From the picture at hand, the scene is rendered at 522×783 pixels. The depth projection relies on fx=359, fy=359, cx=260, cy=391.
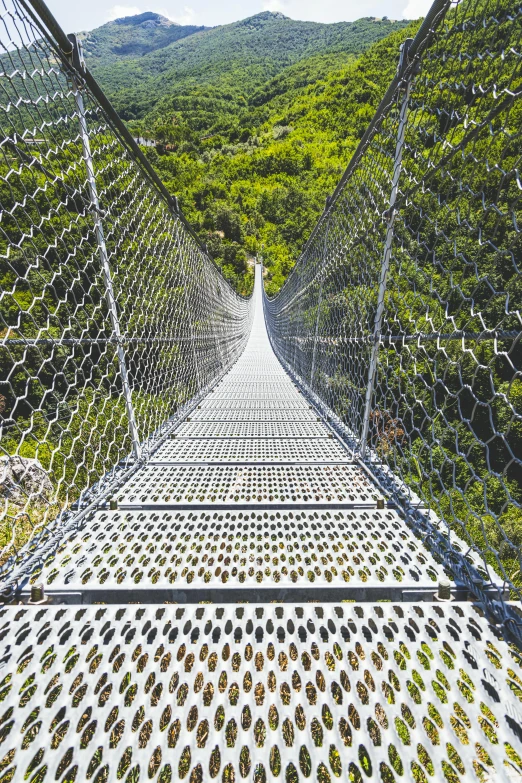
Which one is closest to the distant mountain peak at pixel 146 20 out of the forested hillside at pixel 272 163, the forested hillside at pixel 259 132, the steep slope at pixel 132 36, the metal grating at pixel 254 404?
the steep slope at pixel 132 36

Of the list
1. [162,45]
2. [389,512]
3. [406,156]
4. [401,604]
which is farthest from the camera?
[162,45]

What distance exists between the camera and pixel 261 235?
1003 inches

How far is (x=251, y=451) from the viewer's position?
1.24 metres

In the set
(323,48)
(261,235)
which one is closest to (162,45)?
(323,48)

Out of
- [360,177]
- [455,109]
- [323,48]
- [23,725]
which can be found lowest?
[23,725]

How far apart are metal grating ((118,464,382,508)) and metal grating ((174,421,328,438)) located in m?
0.33

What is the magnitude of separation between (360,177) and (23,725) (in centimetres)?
160

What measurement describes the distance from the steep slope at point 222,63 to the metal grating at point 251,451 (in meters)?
41.2

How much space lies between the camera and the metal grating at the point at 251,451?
1147 mm

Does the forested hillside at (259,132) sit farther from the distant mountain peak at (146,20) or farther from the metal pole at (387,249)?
the distant mountain peak at (146,20)

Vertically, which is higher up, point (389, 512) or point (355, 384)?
point (355, 384)

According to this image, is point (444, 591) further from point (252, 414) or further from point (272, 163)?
point (272, 163)

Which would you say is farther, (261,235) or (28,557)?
(261,235)

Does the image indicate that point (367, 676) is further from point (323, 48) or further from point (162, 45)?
point (162, 45)
